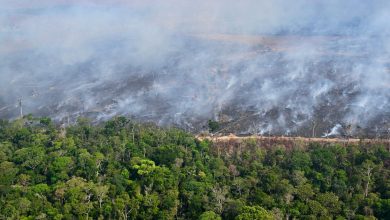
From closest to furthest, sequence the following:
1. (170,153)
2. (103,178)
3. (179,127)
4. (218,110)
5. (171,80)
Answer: (103,178) < (170,153) < (179,127) < (218,110) < (171,80)

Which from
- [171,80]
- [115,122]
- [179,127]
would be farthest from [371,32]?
[115,122]

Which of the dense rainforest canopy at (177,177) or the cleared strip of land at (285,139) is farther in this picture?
the cleared strip of land at (285,139)

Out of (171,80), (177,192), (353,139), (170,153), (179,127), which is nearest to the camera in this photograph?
(177,192)

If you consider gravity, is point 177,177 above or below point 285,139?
above

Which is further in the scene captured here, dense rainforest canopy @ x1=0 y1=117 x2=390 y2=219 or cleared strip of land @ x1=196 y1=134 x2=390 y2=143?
cleared strip of land @ x1=196 y1=134 x2=390 y2=143

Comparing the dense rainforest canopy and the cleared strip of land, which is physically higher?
the dense rainforest canopy

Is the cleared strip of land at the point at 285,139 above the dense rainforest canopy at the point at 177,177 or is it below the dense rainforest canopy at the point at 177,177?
below

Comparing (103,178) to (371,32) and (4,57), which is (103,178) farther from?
(371,32)

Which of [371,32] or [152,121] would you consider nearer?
[152,121]
